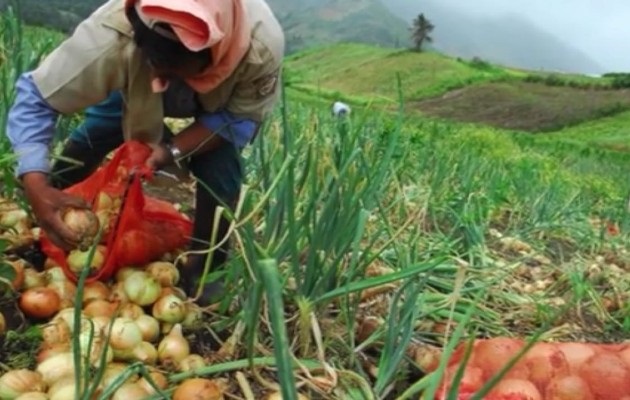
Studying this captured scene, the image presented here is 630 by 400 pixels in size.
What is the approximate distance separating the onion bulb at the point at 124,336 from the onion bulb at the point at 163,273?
0.22 meters

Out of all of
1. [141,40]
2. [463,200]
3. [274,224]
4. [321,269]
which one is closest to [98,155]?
[141,40]

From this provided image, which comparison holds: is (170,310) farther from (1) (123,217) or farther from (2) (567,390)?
(2) (567,390)

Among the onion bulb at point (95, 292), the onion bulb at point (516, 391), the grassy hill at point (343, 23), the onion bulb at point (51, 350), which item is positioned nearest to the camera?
the onion bulb at point (51, 350)

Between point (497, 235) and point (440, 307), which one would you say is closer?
point (440, 307)

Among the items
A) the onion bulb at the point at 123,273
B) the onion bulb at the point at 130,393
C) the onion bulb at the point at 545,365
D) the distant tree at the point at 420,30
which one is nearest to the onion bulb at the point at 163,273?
the onion bulb at the point at 123,273

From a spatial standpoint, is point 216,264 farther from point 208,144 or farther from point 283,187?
point 283,187

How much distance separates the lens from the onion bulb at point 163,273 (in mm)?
1474

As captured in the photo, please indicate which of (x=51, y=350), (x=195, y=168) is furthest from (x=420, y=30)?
(x=51, y=350)

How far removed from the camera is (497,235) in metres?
2.63

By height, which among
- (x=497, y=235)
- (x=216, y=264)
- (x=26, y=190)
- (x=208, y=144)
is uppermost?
(x=208, y=144)

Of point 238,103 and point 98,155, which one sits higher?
point 238,103

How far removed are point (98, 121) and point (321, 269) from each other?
0.83 metres

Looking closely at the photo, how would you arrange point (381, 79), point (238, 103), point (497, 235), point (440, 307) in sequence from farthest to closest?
point (381, 79) → point (497, 235) → point (238, 103) → point (440, 307)

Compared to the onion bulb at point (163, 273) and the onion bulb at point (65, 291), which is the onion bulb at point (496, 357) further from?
the onion bulb at point (65, 291)
